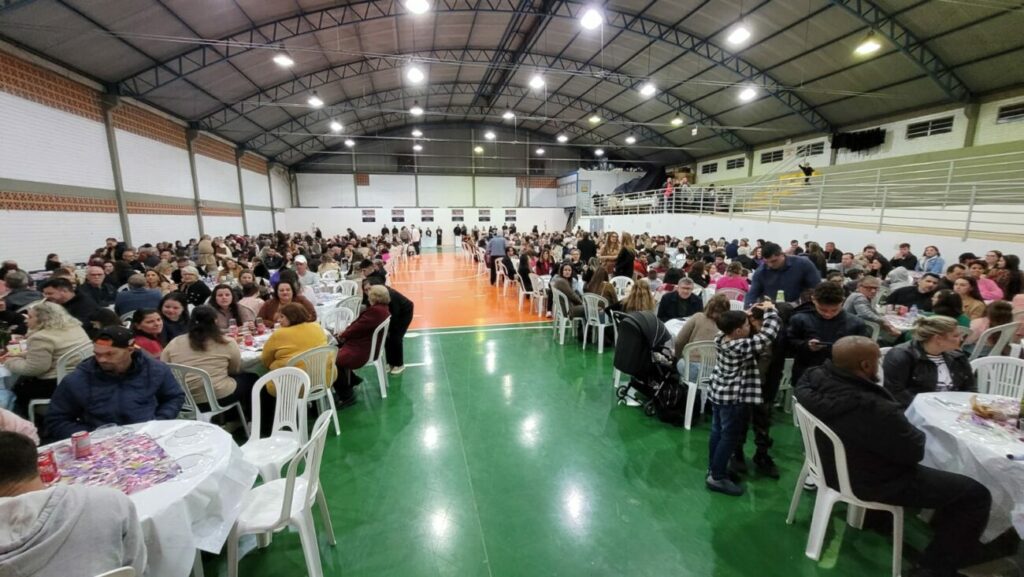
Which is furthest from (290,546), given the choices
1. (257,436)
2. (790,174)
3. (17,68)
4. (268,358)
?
(790,174)

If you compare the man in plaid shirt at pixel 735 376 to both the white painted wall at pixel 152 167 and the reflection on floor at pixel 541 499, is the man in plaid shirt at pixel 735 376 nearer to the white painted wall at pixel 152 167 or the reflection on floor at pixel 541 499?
the reflection on floor at pixel 541 499

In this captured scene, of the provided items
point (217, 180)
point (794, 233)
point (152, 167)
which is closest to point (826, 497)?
point (794, 233)

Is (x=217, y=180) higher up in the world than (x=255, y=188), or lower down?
lower down

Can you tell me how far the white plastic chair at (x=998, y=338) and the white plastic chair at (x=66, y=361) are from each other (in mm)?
6893

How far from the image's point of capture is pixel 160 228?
10.8 m

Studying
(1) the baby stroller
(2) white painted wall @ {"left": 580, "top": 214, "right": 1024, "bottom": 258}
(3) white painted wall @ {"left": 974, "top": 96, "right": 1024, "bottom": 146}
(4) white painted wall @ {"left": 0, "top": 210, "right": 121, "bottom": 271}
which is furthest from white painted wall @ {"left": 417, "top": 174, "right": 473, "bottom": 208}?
(1) the baby stroller

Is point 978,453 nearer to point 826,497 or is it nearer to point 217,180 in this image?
point 826,497

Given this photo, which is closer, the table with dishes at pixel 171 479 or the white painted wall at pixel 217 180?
the table with dishes at pixel 171 479

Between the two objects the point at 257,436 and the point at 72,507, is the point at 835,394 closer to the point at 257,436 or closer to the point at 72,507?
the point at 72,507

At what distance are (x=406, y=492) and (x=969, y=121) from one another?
52.2ft

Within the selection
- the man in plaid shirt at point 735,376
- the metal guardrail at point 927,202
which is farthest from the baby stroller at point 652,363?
the metal guardrail at point 927,202

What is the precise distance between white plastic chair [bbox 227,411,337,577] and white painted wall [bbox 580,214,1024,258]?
9.20 meters

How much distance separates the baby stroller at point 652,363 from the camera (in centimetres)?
359

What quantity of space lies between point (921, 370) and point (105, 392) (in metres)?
4.71
